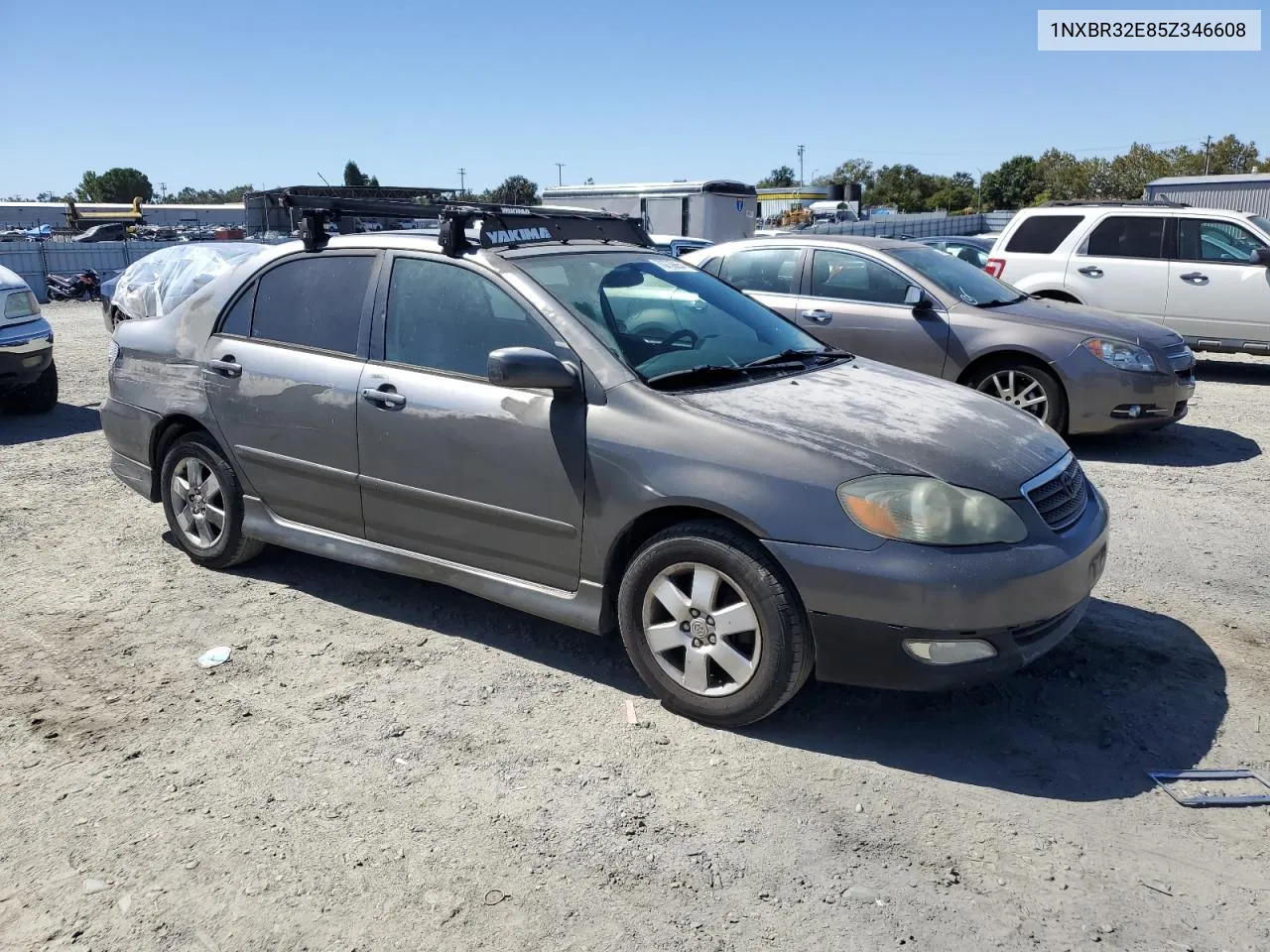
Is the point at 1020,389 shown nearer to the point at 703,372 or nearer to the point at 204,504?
the point at 703,372

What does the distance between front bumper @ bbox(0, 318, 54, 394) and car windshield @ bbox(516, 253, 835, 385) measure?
6.92 meters

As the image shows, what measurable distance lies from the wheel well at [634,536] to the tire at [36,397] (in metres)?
7.92

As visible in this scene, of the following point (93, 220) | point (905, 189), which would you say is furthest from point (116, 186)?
point (905, 189)

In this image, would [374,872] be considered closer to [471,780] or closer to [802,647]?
[471,780]

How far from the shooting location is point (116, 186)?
123750 mm

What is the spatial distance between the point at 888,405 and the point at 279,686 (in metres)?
2.64

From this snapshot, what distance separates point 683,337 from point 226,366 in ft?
7.36

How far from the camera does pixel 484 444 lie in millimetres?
4020

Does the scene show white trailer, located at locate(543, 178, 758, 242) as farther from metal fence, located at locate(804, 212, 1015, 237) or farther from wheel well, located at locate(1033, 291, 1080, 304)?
wheel well, located at locate(1033, 291, 1080, 304)

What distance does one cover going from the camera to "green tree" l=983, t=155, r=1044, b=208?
7594 centimetres

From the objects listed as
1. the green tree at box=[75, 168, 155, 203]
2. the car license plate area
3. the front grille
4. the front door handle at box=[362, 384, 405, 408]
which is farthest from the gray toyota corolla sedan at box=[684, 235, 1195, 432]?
the green tree at box=[75, 168, 155, 203]

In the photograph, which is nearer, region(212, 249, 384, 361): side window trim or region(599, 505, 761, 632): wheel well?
region(599, 505, 761, 632): wheel well

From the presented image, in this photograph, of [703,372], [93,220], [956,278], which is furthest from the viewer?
[93,220]

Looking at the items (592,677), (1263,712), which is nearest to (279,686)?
(592,677)
